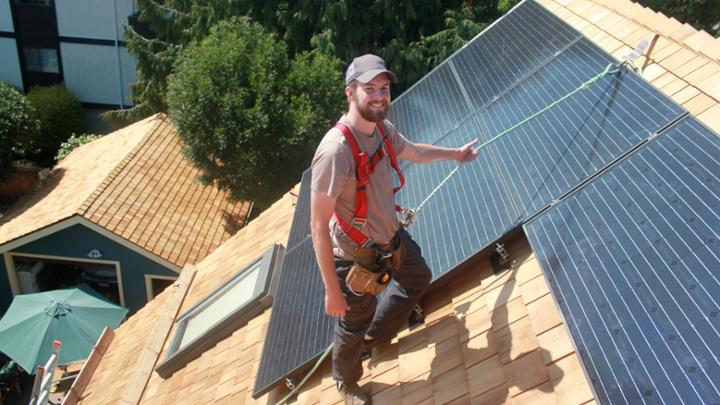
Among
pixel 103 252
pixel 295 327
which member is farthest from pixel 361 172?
pixel 103 252

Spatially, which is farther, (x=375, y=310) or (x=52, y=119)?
(x=52, y=119)

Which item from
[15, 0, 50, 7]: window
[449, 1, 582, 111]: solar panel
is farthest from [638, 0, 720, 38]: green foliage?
[15, 0, 50, 7]: window

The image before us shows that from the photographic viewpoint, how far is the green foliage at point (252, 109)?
15406mm

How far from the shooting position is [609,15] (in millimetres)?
5340

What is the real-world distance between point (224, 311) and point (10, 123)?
20.8 meters

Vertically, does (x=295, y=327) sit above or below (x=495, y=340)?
below

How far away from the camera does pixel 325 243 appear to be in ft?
10.8

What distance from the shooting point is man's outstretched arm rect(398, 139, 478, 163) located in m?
4.00

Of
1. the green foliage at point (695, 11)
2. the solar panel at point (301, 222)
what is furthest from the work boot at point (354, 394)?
the green foliage at point (695, 11)

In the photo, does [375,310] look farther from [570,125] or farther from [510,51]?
[510,51]

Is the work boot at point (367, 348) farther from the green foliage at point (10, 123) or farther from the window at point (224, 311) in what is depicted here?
the green foliage at point (10, 123)

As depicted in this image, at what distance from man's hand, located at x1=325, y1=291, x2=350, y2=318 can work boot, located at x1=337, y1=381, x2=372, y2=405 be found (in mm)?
790

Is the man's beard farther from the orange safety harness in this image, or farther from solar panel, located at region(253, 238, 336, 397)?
solar panel, located at region(253, 238, 336, 397)

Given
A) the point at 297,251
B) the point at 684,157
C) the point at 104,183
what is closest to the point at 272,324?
the point at 297,251
